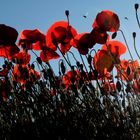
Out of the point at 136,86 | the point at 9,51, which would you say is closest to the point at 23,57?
the point at 9,51

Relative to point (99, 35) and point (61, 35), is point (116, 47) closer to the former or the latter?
point (99, 35)

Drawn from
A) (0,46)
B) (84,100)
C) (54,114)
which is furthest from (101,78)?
(0,46)

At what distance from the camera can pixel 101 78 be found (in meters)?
3.65

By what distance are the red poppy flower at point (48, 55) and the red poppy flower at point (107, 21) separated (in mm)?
445

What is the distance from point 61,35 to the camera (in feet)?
11.1

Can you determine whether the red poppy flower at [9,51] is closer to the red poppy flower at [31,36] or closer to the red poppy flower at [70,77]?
the red poppy flower at [31,36]

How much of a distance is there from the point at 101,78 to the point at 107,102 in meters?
0.37

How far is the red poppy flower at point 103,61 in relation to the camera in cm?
333

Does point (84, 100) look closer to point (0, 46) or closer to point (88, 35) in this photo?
point (88, 35)

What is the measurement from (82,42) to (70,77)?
378 millimetres

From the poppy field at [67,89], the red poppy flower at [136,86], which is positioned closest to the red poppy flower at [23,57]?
the poppy field at [67,89]

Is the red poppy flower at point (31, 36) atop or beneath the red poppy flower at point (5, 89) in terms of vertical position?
atop

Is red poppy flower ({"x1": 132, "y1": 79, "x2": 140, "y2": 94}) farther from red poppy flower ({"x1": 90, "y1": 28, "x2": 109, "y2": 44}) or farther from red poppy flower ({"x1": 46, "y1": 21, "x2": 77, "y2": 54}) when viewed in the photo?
red poppy flower ({"x1": 46, "y1": 21, "x2": 77, "y2": 54})

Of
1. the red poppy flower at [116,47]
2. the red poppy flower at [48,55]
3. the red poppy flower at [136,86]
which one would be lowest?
the red poppy flower at [136,86]
